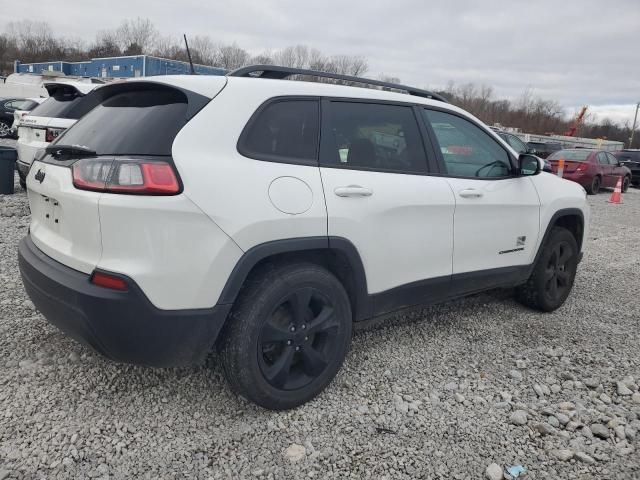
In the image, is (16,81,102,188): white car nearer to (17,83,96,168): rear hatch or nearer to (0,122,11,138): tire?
(17,83,96,168): rear hatch

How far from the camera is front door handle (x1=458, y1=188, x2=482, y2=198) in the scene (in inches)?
135

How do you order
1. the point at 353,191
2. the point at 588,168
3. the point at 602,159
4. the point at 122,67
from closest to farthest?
the point at 353,191 < the point at 588,168 < the point at 602,159 < the point at 122,67

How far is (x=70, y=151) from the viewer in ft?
8.27

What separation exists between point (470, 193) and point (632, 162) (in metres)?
21.4

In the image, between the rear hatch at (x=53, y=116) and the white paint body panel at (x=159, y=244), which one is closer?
the white paint body panel at (x=159, y=244)

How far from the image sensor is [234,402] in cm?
282

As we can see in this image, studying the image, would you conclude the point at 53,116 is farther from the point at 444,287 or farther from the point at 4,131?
the point at 4,131

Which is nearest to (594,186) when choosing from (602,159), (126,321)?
(602,159)

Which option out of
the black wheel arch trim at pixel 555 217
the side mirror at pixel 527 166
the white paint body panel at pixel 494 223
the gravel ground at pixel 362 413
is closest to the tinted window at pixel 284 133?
the white paint body panel at pixel 494 223

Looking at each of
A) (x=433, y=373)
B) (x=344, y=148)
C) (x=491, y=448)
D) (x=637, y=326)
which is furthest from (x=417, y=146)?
(x=637, y=326)

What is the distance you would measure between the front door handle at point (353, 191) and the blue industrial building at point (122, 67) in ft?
103

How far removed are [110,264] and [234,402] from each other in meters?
1.09

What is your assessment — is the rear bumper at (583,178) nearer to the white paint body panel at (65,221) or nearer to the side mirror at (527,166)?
the side mirror at (527,166)

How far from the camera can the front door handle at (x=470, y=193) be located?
342 cm
